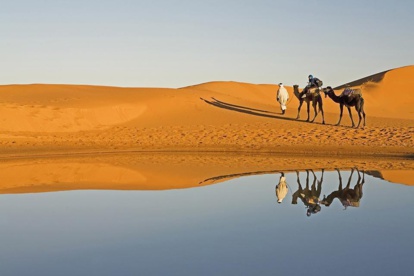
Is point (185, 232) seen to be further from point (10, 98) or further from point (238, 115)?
point (10, 98)

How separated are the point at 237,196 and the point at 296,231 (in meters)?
3.37

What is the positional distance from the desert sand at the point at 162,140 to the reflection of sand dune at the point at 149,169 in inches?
1.0

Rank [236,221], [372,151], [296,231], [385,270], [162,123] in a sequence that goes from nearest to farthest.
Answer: [385,270] < [296,231] < [236,221] < [372,151] < [162,123]

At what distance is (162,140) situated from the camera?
2453 centimetres

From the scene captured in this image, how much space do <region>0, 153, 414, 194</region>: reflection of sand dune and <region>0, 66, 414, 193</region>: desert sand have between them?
3 centimetres

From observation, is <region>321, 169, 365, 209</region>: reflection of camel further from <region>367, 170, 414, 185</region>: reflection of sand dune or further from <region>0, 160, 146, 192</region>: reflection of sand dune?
<region>0, 160, 146, 192</region>: reflection of sand dune

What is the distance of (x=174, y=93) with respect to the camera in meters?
36.0

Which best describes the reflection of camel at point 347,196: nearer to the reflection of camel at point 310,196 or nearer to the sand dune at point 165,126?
the reflection of camel at point 310,196

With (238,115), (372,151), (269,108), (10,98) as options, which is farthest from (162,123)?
(372,151)

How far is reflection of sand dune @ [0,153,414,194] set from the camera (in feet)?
43.9

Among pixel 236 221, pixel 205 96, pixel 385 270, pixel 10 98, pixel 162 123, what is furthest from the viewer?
pixel 205 96

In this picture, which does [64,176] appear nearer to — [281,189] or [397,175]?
[281,189]

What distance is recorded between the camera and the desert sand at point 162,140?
1530 centimetres

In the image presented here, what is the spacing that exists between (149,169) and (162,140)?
8378 mm
